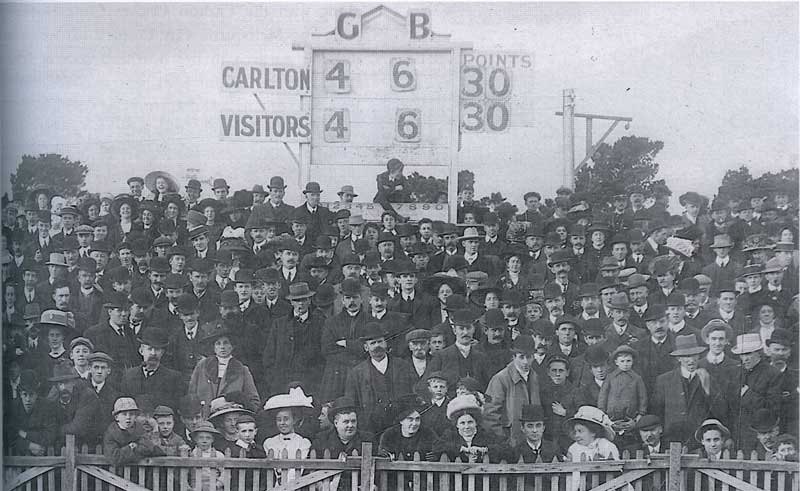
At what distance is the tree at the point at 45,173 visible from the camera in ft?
13.1

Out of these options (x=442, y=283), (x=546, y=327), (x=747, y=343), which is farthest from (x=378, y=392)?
(x=747, y=343)

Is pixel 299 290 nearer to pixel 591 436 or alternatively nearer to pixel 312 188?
pixel 312 188

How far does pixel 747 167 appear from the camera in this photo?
13.2 feet

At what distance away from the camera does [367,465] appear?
13.2 ft

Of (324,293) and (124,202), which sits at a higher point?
(124,202)

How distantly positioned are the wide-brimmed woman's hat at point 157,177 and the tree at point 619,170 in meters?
1.89

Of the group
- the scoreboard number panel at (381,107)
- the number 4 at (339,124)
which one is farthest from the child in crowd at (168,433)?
the number 4 at (339,124)

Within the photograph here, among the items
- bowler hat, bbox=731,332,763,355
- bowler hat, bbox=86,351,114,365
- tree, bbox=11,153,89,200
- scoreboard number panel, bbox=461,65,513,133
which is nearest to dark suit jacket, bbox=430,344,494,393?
scoreboard number panel, bbox=461,65,513,133

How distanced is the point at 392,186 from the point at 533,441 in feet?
4.54

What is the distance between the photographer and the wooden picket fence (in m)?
4.04

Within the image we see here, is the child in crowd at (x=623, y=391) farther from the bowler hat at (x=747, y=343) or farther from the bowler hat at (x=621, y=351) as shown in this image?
the bowler hat at (x=747, y=343)

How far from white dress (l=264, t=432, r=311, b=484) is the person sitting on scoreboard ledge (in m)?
1.17

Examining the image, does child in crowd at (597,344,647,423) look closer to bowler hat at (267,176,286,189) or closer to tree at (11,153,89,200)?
bowler hat at (267,176,286,189)

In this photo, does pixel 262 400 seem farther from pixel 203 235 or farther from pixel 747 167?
pixel 747 167
